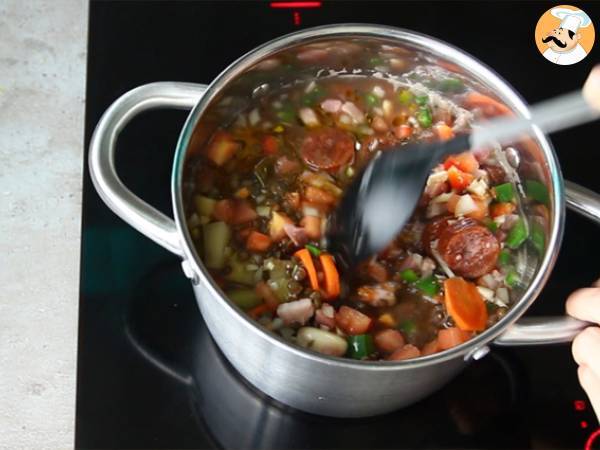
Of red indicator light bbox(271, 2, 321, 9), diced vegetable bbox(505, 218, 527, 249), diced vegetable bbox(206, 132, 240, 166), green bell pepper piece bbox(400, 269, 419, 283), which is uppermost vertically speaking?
red indicator light bbox(271, 2, 321, 9)

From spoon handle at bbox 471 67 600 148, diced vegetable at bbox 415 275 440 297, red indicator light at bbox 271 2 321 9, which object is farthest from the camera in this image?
red indicator light at bbox 271 2 321 9

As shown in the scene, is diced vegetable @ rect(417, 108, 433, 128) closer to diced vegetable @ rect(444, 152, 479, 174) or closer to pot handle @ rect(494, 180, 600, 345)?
diced vegetable @ rect(444, 152, 479, 174)

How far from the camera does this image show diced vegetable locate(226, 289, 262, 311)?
0.93m

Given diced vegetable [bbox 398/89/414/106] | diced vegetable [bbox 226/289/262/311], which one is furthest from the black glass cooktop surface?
diced vegetable [bbox 398/89/414/106]

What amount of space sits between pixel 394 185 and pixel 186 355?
0.33 meters

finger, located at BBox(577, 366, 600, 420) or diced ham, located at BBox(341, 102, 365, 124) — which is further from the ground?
diced ham, located at BBox(341, 102, 365, 124)

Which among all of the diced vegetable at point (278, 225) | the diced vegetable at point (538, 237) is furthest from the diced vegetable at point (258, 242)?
the diced vegetable at point (538, 237)

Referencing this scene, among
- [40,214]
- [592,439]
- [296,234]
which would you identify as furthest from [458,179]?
[40,214]

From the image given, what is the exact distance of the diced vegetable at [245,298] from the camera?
0.93 m

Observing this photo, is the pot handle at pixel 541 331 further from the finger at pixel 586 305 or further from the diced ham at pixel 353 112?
the diced ham at pixel 353 112

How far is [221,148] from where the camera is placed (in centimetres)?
104

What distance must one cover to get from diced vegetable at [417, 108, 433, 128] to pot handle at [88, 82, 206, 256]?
1.10ft

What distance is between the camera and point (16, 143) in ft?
3.76

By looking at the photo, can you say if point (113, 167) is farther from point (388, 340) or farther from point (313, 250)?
point (388, 340)
